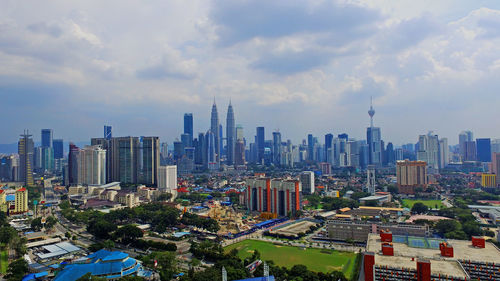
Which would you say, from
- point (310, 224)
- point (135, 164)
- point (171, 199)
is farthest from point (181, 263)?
point (135, 164)

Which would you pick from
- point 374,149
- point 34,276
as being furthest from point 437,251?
point 374,149

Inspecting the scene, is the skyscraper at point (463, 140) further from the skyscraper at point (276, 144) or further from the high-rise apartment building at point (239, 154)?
the high-rise apartment building at point (239, 154)

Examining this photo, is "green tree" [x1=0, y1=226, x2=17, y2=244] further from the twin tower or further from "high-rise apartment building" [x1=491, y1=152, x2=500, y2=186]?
the twin tower

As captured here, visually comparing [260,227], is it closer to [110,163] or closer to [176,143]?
[110,163]

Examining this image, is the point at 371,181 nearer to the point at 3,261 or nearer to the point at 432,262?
the point at 432,262

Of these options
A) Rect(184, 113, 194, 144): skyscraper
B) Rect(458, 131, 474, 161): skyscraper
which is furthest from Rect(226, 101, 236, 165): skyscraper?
Rect(458, 131, 474, 161): skyscraper

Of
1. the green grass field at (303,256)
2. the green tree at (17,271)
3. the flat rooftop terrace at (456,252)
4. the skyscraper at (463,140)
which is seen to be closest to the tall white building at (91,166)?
the green grass field at (303,256)
